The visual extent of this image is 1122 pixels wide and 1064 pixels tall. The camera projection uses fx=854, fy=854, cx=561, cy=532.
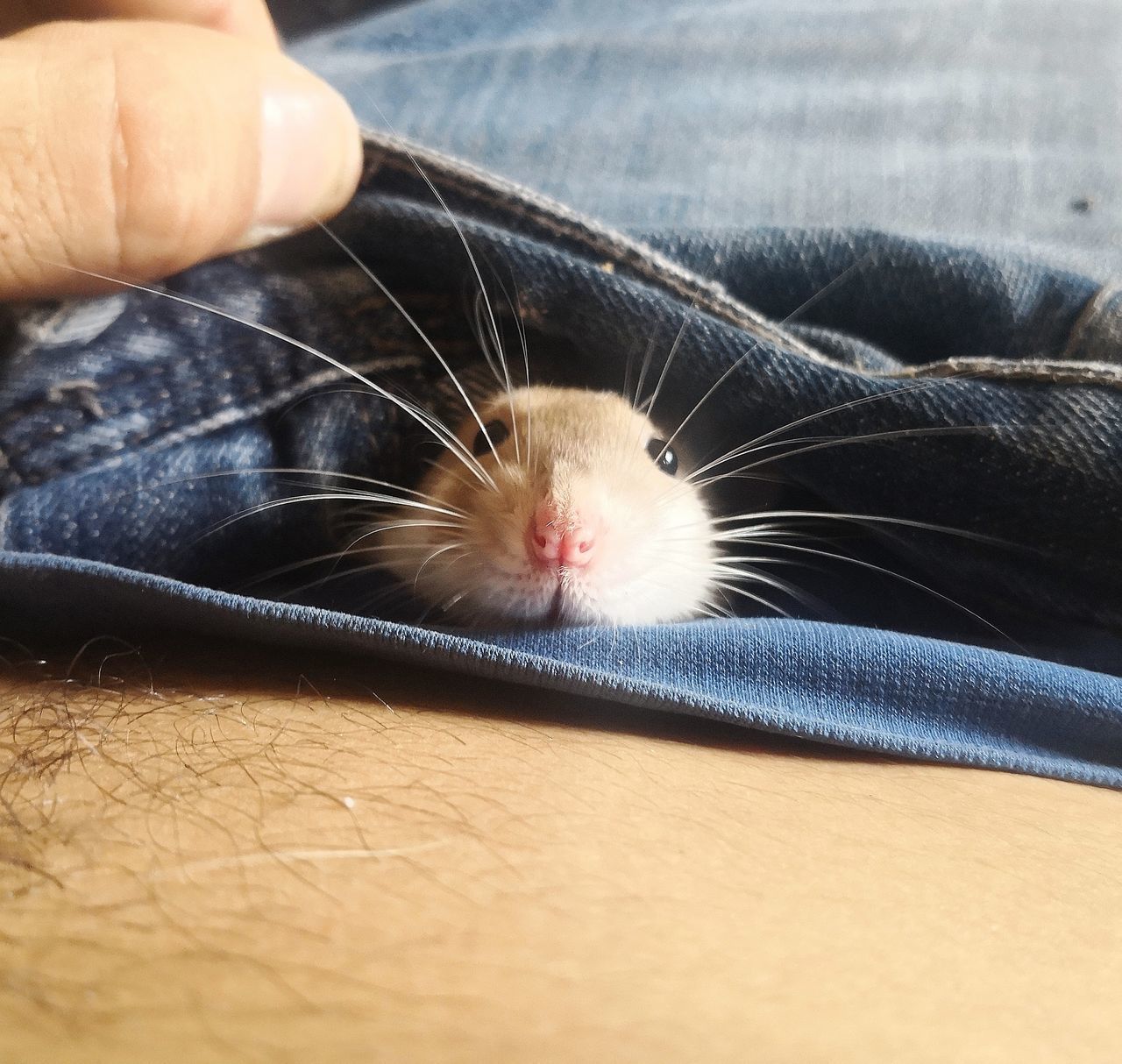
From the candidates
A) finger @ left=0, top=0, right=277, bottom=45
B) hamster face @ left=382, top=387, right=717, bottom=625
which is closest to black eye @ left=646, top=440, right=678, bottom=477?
hamster face @ left=382, top=387, right=717, bottom=625

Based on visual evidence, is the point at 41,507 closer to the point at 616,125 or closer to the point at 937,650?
the point at 937,650

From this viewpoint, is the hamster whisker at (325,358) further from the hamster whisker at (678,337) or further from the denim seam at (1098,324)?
the denim seam at (1098,324)

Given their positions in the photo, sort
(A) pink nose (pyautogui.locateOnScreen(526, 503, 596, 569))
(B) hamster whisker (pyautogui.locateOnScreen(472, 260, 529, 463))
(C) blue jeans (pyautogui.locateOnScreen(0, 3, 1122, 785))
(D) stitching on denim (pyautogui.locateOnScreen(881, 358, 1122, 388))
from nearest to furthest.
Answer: (C) blue jeans (pyautogui.locateOnScreen(0, 3, 1122, 785))
(D) stitching on denim (pyautogui.locateOnScreen(881, 358, 1122, 388))
(A) pink nose (pyautogui.locateOnScreen(526, 503, 596, 569))
(B) hamster whisker (pyautogui.locateOnScreen(472, 260, 529, 463))

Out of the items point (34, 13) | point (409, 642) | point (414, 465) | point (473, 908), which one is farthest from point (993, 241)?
point (34, 13)

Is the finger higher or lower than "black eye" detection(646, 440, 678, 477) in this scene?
higher

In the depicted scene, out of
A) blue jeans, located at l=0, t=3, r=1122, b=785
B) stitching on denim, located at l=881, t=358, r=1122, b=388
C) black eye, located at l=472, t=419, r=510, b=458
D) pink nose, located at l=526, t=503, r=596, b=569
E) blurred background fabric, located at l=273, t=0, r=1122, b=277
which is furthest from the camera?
blurred background fabric, located at l=273, t=0, r=1122, b=277

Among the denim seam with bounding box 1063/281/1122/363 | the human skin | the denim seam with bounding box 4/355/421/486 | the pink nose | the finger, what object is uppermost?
the finger

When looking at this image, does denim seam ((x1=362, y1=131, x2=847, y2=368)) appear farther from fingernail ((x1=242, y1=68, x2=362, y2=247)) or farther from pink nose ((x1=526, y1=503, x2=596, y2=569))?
pink nose ((x1=526, y1=503, x2=596, y2=569))

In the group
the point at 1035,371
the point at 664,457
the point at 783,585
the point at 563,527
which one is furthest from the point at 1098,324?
the point at 563,527
